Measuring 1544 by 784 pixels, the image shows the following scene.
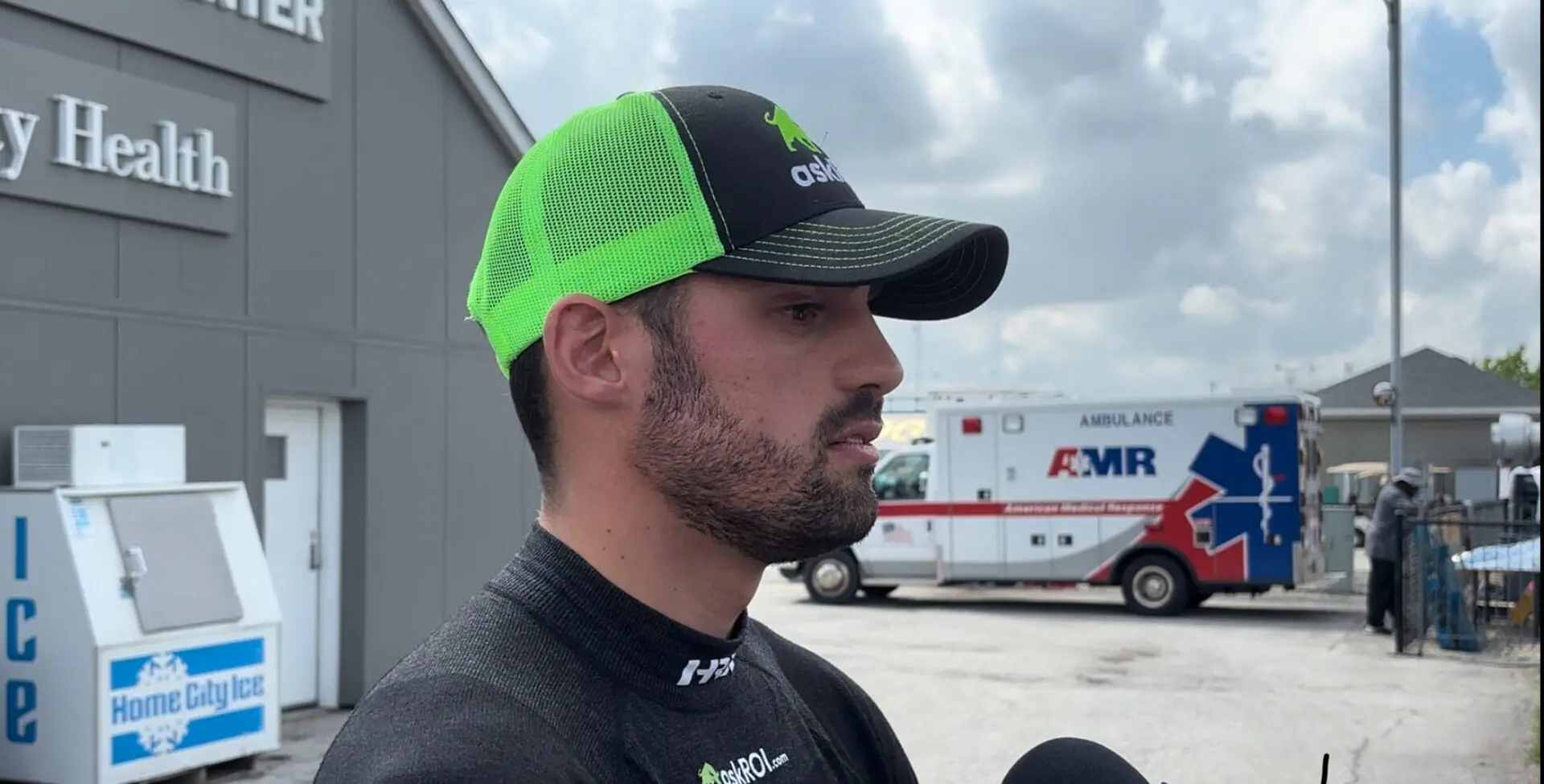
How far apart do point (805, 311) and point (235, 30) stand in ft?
28.2

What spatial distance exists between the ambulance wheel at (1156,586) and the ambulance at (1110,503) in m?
0.02

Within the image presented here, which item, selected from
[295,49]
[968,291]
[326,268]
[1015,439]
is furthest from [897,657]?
[968,291]

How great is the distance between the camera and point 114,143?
8.06m

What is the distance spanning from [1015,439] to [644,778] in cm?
1592

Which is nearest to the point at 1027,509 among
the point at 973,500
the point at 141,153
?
the point at 973,500

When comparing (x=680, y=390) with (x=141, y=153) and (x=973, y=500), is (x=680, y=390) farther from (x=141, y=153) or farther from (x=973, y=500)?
(x=973, y=500)

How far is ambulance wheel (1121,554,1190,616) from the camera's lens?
16.0 m

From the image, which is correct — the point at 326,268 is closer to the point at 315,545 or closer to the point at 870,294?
the point at 315,545

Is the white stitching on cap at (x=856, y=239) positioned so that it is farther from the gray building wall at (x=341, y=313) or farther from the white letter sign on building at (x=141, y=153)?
the white letter sign on building at (x=141, y=153)

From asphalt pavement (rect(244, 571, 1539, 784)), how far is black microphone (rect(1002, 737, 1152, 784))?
22.3ft

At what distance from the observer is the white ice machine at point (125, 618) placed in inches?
276

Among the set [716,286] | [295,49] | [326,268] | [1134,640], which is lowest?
[1134,640]

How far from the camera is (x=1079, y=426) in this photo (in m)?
16.7

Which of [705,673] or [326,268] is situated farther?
[326,268]
